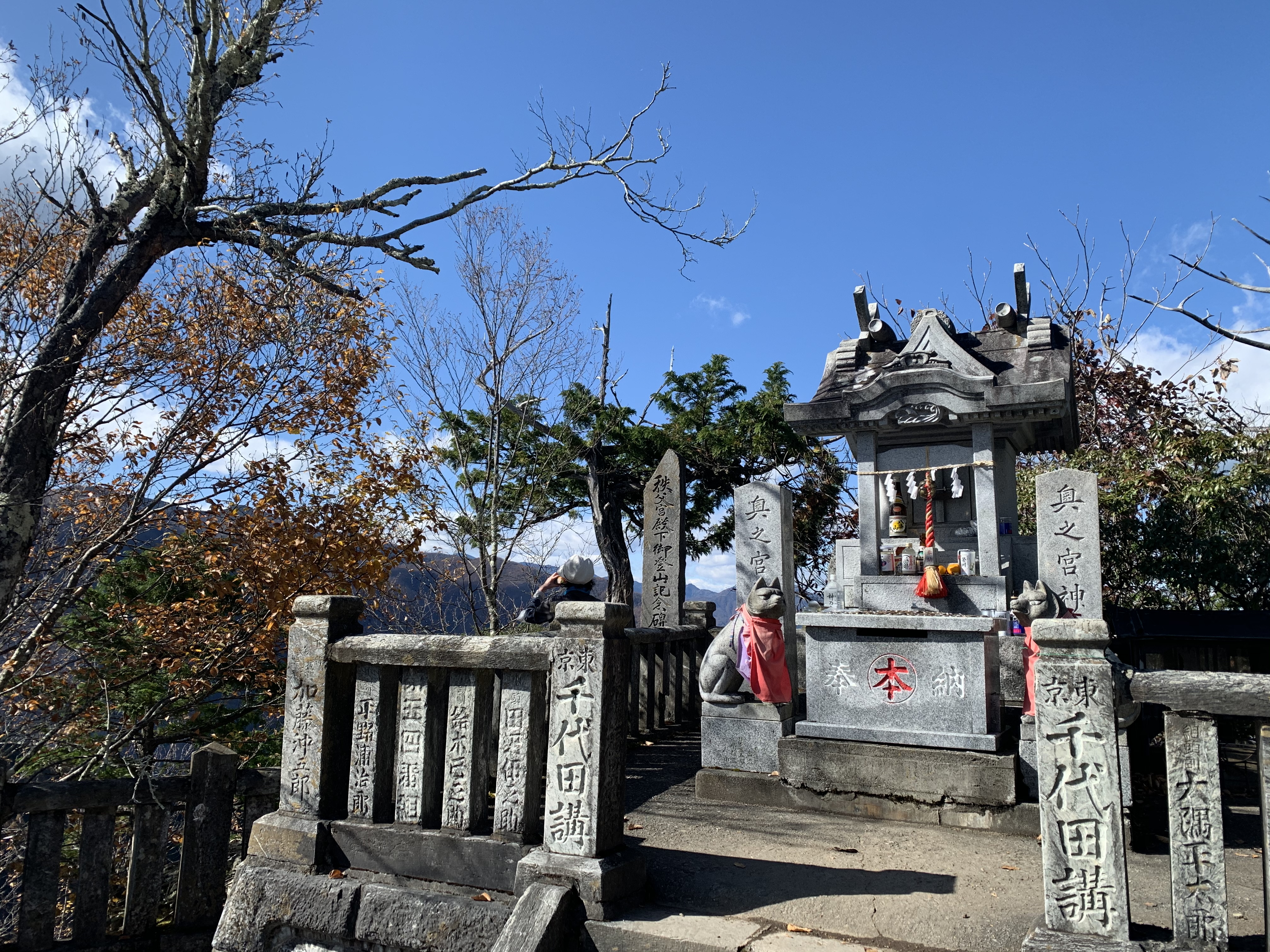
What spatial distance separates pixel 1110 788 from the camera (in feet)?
10.9

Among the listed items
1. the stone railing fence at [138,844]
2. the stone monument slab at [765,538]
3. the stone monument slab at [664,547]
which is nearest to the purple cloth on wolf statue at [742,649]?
the stone monument slab at [765,538]

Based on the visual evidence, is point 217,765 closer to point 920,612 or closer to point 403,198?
point 920,612

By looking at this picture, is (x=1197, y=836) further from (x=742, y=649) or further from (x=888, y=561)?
(x=888, y=561)

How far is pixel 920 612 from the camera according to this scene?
271 inches

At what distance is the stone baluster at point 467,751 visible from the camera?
433 cm

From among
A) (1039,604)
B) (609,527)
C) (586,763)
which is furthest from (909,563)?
(609,527)

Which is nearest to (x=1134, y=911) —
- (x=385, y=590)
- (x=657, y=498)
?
(x=385, y=590)

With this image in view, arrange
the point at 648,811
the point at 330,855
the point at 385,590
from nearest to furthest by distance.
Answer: the point at 330,855 → the point at 648,811 → the point at 385,590

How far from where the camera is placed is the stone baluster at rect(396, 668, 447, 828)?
4.45 meters

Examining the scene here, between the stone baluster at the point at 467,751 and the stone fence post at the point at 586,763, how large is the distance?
45cm

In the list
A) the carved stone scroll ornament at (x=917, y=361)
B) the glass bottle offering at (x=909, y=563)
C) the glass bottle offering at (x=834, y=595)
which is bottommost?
the glass bottle offering at (x=834, y=595)

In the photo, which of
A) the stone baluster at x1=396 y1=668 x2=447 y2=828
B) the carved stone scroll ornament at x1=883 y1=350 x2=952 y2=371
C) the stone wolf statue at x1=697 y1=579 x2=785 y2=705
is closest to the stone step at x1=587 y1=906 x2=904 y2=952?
the stone baluster at x1=396 y1=668 x2=447 y2=828

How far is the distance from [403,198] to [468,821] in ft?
25.8

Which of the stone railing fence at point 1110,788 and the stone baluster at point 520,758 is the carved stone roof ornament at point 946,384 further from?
the stone baluster at point 520,758
